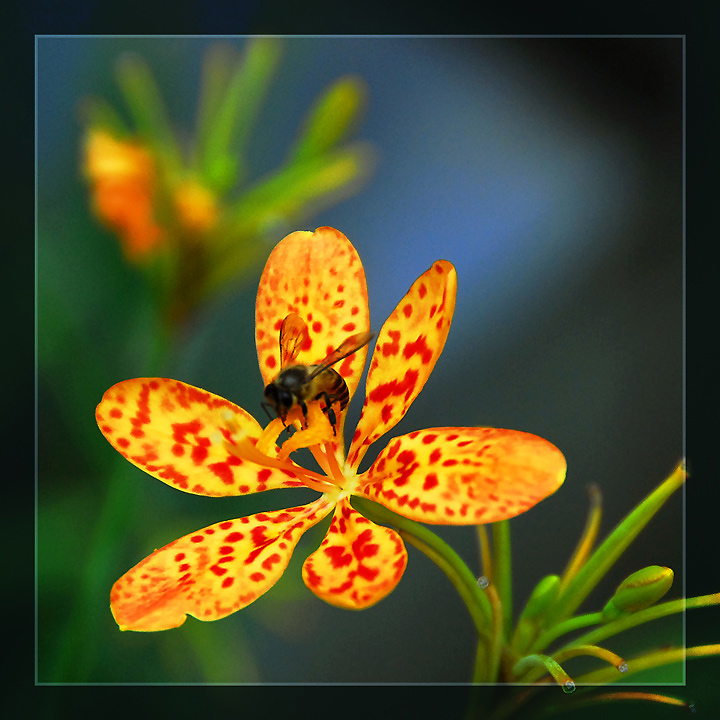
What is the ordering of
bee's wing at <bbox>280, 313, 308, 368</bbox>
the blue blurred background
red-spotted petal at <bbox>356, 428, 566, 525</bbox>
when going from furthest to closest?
Result: the blue blurred background → bee's wing at <bbox>280, 313, 308, 368</bbox> → red-spotted petal at <bbox>356, 428, 566, 525</bbox>

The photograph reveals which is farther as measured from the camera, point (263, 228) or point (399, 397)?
point (263, 228)

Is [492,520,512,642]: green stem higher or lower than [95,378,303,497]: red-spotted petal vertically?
lower

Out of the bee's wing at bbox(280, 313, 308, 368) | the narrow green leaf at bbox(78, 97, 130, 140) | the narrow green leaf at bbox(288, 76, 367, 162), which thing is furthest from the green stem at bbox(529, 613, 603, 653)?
the narrow green leaf at bbox(78, 97, 130, 140)

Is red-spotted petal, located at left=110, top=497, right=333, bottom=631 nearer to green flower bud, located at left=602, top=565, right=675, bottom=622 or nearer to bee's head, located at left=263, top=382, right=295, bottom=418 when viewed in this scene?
bee's head, located at left=263, top=382, right=295, bottom=418

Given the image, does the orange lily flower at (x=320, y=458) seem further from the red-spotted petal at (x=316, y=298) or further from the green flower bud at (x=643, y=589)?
the green flower bud at (x=643, y=589)
